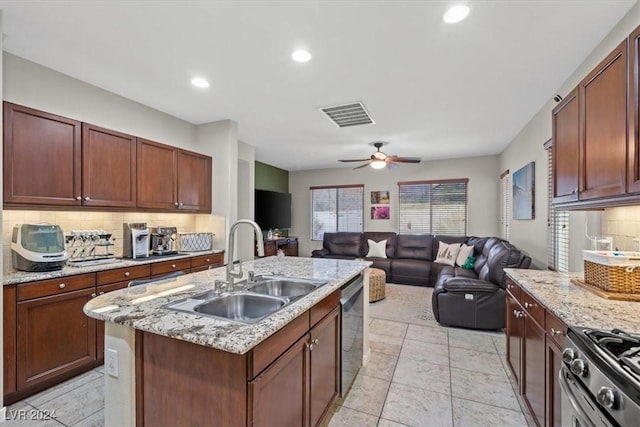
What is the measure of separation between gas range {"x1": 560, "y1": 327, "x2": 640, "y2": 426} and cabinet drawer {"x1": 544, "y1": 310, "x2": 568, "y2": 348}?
0.11m

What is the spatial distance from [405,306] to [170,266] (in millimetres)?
3201

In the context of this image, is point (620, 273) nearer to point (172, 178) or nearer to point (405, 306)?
point (405, 306)

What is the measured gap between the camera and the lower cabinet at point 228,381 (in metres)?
1.06

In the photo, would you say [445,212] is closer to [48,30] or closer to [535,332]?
[535,332]

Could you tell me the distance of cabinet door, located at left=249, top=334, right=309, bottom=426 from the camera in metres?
1.09

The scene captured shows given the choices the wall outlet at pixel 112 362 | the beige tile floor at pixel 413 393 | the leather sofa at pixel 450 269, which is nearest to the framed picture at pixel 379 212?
the leather sofa at pixel 450 269

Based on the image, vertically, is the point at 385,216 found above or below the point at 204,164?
below

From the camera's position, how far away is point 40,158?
2332mm

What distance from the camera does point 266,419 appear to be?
114 cm

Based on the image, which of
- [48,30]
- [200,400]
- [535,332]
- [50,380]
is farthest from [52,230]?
[535,332]

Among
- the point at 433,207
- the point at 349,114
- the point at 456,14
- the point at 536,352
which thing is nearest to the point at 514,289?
the point at 536,352

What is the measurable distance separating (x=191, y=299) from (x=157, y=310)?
0.20 meters

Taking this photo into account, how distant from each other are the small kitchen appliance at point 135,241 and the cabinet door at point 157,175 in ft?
0.83

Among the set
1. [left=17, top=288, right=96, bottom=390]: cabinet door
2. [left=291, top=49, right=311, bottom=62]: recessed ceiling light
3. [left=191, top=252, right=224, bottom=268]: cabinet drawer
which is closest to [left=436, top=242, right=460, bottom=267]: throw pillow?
[left=191, top=252, right=224, bottom=268]: cabinet drawer
